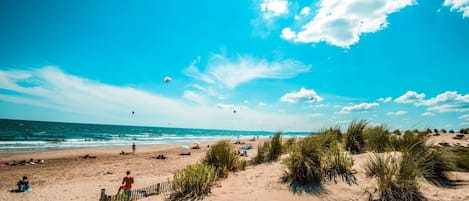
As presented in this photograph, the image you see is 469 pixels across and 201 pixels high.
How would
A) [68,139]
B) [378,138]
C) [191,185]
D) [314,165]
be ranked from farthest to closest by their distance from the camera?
1. [68,139]
2. [378,138]
3. [314,165]
4. [191,185]

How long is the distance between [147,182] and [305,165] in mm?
11793

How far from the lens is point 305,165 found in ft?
24.3

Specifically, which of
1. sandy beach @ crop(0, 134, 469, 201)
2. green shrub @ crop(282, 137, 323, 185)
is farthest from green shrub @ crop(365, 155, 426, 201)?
green shrub @ crop(282, 137, 323, 185)

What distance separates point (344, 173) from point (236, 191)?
3.13 metres

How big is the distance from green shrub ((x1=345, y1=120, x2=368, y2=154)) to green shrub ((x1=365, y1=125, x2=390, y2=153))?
Answer: 0.27 meters

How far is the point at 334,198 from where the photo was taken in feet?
21.6

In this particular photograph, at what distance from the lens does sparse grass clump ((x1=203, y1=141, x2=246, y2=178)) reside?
9750 millimetres

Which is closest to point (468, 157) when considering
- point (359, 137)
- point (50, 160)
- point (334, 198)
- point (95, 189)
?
point (359, 137)

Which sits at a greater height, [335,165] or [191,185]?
[335,165]

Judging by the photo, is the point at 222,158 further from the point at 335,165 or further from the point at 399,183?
the point at 399,183

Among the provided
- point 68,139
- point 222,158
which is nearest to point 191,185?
point 222,158

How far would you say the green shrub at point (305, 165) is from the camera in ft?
24.2

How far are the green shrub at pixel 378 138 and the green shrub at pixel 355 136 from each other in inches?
10.7

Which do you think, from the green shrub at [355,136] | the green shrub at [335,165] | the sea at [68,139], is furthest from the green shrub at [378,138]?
the sea at [68,139]
